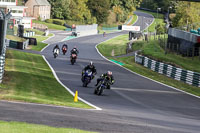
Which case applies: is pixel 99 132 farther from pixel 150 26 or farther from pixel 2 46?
pixel 150 26

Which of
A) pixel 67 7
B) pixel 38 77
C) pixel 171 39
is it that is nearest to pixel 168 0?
pixel 67 7

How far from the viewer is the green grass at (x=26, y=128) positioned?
442 inches

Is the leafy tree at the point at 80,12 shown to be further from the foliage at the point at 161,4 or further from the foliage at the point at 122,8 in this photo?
the foliage at the point at 161,4

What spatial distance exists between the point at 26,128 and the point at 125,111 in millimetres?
7841

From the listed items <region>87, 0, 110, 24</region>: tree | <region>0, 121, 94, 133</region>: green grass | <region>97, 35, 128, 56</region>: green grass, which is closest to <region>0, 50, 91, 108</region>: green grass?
<region>0, 121, 94, 133</region>: green grass

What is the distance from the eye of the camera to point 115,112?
18.1 m

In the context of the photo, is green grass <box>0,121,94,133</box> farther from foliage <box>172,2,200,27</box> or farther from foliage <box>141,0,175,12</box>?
foliage <box>141,0,175,12</box>

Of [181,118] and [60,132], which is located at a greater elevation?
[60,132]

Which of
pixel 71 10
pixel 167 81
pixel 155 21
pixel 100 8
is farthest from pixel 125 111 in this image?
pixel 155 21

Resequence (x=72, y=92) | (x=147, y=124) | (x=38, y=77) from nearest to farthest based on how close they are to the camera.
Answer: (x=147, y=124), (x=72, y=92), (x=38, y=77)

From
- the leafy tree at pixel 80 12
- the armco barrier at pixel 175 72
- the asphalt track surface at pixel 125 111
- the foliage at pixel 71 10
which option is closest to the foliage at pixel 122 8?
the leafy tree at pixel 80 12

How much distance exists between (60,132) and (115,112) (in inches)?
258

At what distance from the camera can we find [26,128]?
1170cm

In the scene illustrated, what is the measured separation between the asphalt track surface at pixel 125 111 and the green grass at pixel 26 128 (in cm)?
81
